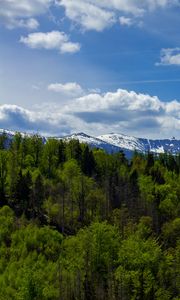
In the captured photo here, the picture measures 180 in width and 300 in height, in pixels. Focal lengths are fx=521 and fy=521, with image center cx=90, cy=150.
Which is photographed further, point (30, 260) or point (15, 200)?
point (15, 200)

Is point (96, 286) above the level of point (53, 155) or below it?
below

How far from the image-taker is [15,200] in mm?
137625

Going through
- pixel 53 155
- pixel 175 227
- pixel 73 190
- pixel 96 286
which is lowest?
pixel 96 286

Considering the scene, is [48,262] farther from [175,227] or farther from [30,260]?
[175,227]

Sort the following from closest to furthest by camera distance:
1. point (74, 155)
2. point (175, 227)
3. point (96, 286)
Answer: point (96, 286)
point (175, 227)
point (74, 155)

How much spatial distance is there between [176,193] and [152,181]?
8.49 metres

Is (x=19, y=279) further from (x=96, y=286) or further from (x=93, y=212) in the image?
(x=93, y=212)

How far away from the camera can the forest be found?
95625mm

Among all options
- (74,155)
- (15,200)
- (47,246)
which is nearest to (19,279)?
(47,246)

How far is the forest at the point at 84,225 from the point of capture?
95.6 m

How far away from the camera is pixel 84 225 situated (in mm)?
136250

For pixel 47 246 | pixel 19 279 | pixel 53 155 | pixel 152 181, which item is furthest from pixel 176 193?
pixel 19 279

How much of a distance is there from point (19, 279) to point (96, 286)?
1677 centimetres

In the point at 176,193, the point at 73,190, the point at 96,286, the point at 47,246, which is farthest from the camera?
the point at 176,193
